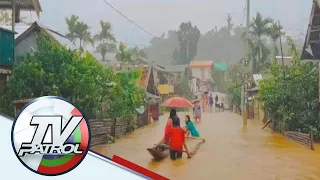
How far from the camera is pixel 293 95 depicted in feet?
12.9

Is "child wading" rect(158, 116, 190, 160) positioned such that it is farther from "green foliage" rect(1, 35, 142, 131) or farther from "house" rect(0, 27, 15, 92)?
"house" rect(0, 27, 15, 92)

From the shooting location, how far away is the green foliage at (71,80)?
3.52 m

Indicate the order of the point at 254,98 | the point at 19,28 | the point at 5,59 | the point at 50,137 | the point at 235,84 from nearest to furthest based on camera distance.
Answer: the point at 50,137
the point at 5,59
the point at 19,28
the point at 235,84
the point at 254,98

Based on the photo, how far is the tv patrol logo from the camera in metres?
3.28

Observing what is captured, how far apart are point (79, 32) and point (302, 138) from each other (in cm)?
158

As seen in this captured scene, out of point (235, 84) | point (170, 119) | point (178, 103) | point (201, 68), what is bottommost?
point (170, 119)

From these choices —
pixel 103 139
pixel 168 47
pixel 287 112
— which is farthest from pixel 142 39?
pixel 287 112

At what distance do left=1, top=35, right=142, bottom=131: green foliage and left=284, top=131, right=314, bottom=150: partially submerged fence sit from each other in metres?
1.04

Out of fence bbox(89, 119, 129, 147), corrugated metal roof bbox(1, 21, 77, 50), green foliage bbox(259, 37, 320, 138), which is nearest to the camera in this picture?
fence bbox(89, 119, 129, 147)

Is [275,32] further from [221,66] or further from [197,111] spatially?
Result: [197,111]

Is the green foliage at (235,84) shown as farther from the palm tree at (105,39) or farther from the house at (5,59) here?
the house at (5,59)

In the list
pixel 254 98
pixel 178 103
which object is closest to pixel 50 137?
pixel 178 103

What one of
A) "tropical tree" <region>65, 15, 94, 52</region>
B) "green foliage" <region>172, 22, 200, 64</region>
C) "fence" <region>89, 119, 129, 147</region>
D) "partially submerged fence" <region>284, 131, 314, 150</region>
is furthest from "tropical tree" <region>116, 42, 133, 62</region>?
"partially submerged fence" <region>284, 131, 314, 150</region>

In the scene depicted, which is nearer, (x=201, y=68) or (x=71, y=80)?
(x=71, y=80)
